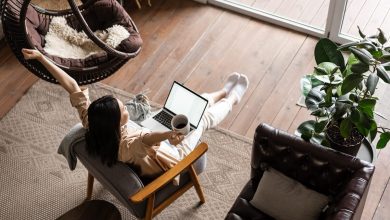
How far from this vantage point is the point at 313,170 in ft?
8.98

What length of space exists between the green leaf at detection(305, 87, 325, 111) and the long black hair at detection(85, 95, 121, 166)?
0.91 m

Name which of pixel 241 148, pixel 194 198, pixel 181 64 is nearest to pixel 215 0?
pixel 181 64

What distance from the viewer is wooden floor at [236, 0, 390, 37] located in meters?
4.10

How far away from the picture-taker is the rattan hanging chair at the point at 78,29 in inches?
138

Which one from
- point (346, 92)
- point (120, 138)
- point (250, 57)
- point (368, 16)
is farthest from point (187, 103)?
point (368, 16)

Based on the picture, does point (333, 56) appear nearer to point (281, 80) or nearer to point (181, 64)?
point (281, 80)

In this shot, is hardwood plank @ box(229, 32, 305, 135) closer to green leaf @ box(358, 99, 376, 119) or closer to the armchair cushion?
the armchair cushion

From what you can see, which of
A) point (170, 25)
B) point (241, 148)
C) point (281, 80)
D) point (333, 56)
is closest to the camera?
point (333, 56)

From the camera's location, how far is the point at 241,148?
3.68m

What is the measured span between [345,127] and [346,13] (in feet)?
5.72

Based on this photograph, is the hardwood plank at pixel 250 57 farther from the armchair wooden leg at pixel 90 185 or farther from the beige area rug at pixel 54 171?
the armchair wooden leg at pixel 90 185

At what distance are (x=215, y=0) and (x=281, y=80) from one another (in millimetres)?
945

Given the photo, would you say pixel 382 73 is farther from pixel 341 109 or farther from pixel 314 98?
pixel 314 98

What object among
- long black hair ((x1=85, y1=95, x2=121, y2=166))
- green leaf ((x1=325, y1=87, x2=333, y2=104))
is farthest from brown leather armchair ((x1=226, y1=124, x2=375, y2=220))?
long black hair ((x1=85, y1=95, x2=121, y2=166))
